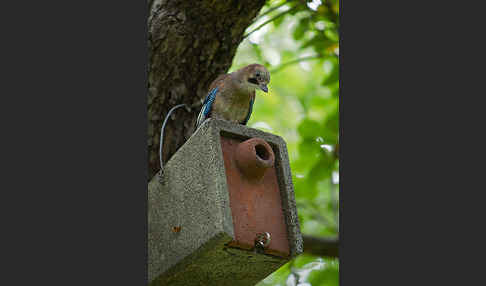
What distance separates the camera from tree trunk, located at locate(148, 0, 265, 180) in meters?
3.87

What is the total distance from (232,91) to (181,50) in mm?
464

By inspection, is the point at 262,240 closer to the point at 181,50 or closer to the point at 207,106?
the point at 207,106

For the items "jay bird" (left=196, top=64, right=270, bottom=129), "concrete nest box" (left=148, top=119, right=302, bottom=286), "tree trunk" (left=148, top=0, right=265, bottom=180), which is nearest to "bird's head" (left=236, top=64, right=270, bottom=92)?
"jay bird" (left=196, top=64, right=270, bottom=129)

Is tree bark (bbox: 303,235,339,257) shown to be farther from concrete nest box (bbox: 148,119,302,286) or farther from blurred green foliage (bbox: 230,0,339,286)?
concrete nest box (bbox: 148,119,302,286)

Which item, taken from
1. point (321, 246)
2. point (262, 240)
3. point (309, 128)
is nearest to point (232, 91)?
point (309, 128)

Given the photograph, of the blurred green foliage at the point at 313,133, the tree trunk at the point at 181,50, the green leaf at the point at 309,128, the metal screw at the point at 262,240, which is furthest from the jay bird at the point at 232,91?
the metal screw at the point at 262,240

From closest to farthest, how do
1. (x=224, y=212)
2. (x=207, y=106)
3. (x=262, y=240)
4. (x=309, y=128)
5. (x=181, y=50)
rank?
(x=224, y=212) → (x=262, y=240) → (x=207, y=106) → (x=181, y=50) → (x=309, y=128)

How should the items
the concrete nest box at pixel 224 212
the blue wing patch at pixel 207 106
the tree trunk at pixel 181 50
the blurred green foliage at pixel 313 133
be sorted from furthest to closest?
the blurred green foliage at pixel 313 133
the tree trunk at pixel 181 50
the blue wing patch at pixel 207 106
the concrete nest box at pixel 224 212

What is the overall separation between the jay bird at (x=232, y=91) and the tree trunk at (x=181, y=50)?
202mm

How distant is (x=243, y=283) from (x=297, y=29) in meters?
2.63

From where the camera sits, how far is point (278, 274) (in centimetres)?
501

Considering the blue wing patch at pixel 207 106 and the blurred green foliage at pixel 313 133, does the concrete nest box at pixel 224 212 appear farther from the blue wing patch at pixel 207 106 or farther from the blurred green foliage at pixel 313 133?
the blurred green foliage at pixel 313 133

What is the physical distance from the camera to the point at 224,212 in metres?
2.65

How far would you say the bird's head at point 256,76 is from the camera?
3793 millimetres
